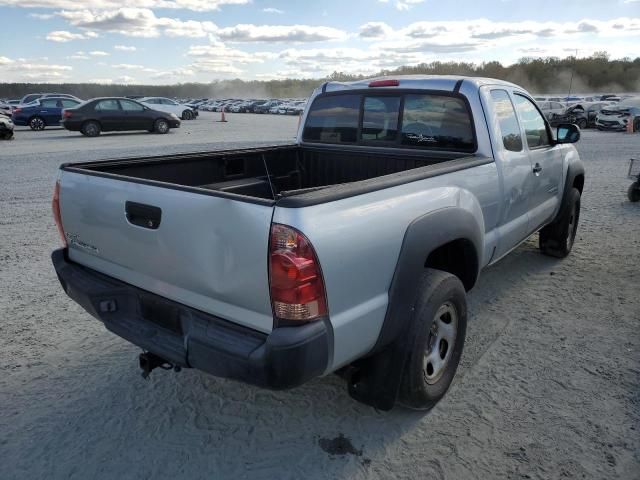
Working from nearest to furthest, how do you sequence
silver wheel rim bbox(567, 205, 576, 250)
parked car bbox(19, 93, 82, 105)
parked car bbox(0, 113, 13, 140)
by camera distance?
1. silver wheel rim bbox(567, 205, 576, 250)
2. parked car bbox(0, 113, 13, 140)
3. parked car bbox(19, 93, 82, 105)

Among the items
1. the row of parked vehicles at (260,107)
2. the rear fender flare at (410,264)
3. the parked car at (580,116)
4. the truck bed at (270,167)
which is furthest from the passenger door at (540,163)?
the row of parked vehicles at (260,107)

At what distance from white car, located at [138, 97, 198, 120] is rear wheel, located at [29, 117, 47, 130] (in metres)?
5.47

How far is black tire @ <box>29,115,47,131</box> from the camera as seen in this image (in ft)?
76.2

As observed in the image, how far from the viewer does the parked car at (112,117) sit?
779 inches

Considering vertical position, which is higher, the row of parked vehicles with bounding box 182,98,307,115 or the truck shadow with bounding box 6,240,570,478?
the row of parked vehicles with bounding box 182,98,307,115

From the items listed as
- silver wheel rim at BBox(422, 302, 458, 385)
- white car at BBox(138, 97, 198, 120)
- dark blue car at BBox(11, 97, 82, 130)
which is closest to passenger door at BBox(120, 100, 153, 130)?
dark blue car at BBox(11, 97, 82, 130)

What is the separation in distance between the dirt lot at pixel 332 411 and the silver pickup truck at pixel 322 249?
0.97 ft

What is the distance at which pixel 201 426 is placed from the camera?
284cm

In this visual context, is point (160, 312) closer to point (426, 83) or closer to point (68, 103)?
point (426, 83)

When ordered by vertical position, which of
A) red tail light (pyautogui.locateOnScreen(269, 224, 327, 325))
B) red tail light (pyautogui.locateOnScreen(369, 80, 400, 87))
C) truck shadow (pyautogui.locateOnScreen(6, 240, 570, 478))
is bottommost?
truck shadow (pyautogui.locateOnScreen(6, 240, 570, 478))

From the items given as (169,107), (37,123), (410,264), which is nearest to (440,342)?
(410,264)

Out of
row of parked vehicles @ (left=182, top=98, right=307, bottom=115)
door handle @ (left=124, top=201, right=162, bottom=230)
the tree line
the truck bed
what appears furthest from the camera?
the tree line

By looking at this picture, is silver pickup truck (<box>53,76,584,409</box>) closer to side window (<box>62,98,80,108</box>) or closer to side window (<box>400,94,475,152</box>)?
side window (<box>400,94,475,152</box>)

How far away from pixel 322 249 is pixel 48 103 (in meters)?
25.5
